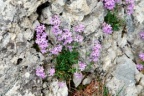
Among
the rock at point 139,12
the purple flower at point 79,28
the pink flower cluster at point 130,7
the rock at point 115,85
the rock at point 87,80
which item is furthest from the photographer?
the rock at point 139,12

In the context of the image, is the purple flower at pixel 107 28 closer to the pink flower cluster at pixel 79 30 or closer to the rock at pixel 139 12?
the pink flower cluster at pixel 79 30

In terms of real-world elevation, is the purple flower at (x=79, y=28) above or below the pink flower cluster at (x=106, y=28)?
above

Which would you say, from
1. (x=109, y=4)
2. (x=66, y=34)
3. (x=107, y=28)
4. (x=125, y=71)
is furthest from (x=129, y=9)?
(x=66, y=34)

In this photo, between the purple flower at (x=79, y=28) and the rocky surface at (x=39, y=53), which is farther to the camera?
the purple flower at (x=79, y=28)

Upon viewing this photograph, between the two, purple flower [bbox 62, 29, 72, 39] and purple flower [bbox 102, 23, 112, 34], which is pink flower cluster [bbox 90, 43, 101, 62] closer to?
purple flower [bbox 102, 23, 112, 34]

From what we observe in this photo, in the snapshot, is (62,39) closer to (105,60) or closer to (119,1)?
(105,60)

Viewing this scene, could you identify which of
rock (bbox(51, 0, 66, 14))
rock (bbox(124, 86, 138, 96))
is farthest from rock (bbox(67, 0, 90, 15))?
rock (bbox(124, 86, 138, 96))

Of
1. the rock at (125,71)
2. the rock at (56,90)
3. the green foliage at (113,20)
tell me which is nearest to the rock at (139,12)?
the green foliage at (113,20)
